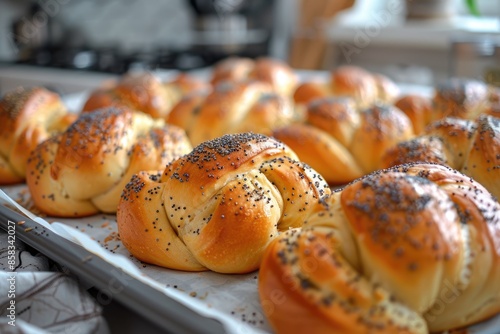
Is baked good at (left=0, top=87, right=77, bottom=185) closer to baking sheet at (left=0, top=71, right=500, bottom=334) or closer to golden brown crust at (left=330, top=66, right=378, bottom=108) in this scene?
baking sheet at (left=0, top=71, right=500, bottom=334)

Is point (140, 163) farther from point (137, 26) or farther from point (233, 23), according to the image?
point (137, 26)

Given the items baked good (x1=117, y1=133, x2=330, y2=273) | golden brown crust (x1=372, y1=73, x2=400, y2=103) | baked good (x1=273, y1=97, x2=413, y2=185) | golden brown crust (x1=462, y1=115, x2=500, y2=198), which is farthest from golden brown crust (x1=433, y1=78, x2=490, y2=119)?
baked good (x1=117, y1=133, x2=330, y2=273)

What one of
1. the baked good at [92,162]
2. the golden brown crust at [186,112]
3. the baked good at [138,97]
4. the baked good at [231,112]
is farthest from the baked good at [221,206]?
the baked good at [138,97]

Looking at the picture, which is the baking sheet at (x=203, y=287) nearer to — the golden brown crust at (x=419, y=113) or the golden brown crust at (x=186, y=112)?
the golden brown crust at (x=186, y=112)

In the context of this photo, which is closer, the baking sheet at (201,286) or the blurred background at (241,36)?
the baking sheet at (201,286)

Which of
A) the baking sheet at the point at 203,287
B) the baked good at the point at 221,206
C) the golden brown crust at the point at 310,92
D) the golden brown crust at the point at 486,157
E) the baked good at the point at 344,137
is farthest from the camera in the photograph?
the golden brown crust at the point at 310,92

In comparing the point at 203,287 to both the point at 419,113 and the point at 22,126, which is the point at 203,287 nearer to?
→ the point at 22,126

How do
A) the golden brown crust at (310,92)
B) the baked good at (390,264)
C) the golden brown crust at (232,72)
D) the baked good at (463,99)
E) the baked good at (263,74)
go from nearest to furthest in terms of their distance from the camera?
the baked good at (390,264) < the baked good at (463,99) < the golden brown crust at (310,92) < the baked good at (263,74) < the golden brown crust at (232,72)
